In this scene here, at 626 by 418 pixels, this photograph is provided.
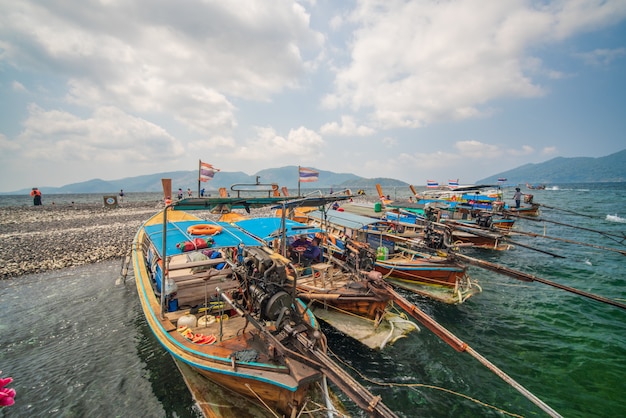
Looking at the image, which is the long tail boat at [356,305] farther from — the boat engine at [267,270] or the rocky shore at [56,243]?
the rocky shore at [56,243]

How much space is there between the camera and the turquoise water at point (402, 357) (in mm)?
6988

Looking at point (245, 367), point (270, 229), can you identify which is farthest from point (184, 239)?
point (245, 367)

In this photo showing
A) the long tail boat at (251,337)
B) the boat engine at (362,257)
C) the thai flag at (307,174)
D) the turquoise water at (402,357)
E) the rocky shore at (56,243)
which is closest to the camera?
the long tail boat at (251,337)

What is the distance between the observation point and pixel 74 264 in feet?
55.1

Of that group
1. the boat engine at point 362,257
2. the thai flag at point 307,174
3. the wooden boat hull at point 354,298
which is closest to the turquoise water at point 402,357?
the wooden boat hull at point 354,298

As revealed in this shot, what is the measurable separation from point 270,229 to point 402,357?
8.15m

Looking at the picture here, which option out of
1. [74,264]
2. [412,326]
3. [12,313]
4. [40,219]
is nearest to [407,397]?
[412,326]

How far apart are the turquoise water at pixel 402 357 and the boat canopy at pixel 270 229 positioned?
4736 millimetres

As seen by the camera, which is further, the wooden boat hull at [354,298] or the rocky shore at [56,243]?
the rocky shore at [56,243]

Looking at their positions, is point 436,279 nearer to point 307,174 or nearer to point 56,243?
point 307,174

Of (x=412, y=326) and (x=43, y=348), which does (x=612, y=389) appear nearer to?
(x=412, y=326)

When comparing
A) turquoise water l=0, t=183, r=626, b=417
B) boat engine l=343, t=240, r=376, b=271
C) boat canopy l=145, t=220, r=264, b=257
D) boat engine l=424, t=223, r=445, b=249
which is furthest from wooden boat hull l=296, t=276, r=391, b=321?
boat engine l=424, t=223, r=445, b=249

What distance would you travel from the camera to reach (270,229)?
13680 millimetres

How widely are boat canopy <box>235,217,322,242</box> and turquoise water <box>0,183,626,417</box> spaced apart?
474cm
